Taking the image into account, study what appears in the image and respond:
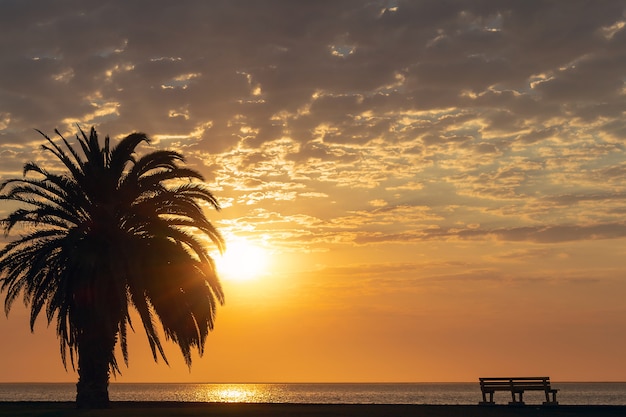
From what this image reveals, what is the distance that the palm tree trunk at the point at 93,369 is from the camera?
3306cm

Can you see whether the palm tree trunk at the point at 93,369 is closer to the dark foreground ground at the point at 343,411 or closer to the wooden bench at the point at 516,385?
the dark foreground ground at the point at 343,411

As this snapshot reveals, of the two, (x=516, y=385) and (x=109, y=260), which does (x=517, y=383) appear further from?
(x=109, y=260)

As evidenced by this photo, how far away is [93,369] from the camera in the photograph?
109 feet

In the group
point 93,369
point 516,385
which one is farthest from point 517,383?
point 93,369

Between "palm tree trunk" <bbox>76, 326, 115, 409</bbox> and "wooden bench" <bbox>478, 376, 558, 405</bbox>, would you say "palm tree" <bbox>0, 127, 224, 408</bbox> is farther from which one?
"wooden bench" <bbox>478, 376, 558, 405</bbox>

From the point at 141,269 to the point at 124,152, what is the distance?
561 centimetres

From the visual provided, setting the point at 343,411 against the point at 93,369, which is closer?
the point at 343,411

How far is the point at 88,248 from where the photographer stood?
31.5 metres

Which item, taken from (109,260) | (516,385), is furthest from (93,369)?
(516,385)

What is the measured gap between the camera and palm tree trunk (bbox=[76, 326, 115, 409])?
33.1m

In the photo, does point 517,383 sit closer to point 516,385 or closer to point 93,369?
point 516,385

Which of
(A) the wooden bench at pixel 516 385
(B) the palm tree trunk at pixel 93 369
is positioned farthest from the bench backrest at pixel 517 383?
(B) the palm tree trunk at pixel 93 369

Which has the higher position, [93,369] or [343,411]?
[93,369]

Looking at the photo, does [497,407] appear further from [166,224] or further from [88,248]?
[88,248]
